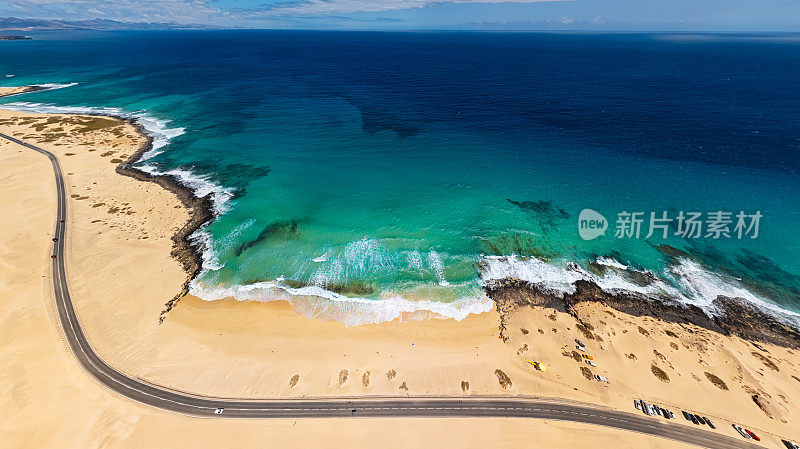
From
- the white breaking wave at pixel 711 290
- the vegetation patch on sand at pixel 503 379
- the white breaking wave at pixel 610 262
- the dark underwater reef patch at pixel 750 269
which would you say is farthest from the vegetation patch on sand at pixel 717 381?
the vegetation patch on sand at pixel 503 379

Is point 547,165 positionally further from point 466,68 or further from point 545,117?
point 466,68

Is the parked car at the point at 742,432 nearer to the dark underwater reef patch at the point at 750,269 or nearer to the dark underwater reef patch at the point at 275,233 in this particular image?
the dark underwater reef patch at the point at 750,269

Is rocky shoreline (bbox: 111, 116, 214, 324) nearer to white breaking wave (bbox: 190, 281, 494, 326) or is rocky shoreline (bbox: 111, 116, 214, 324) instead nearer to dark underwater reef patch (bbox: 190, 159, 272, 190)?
white breaking wave (bbox: 190, 281, 494, 326)

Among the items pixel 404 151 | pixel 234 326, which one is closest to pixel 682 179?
pixel 404 151

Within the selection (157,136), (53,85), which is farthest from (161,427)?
(53,85)

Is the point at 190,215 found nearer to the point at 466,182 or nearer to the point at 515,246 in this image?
the point at 466,182
